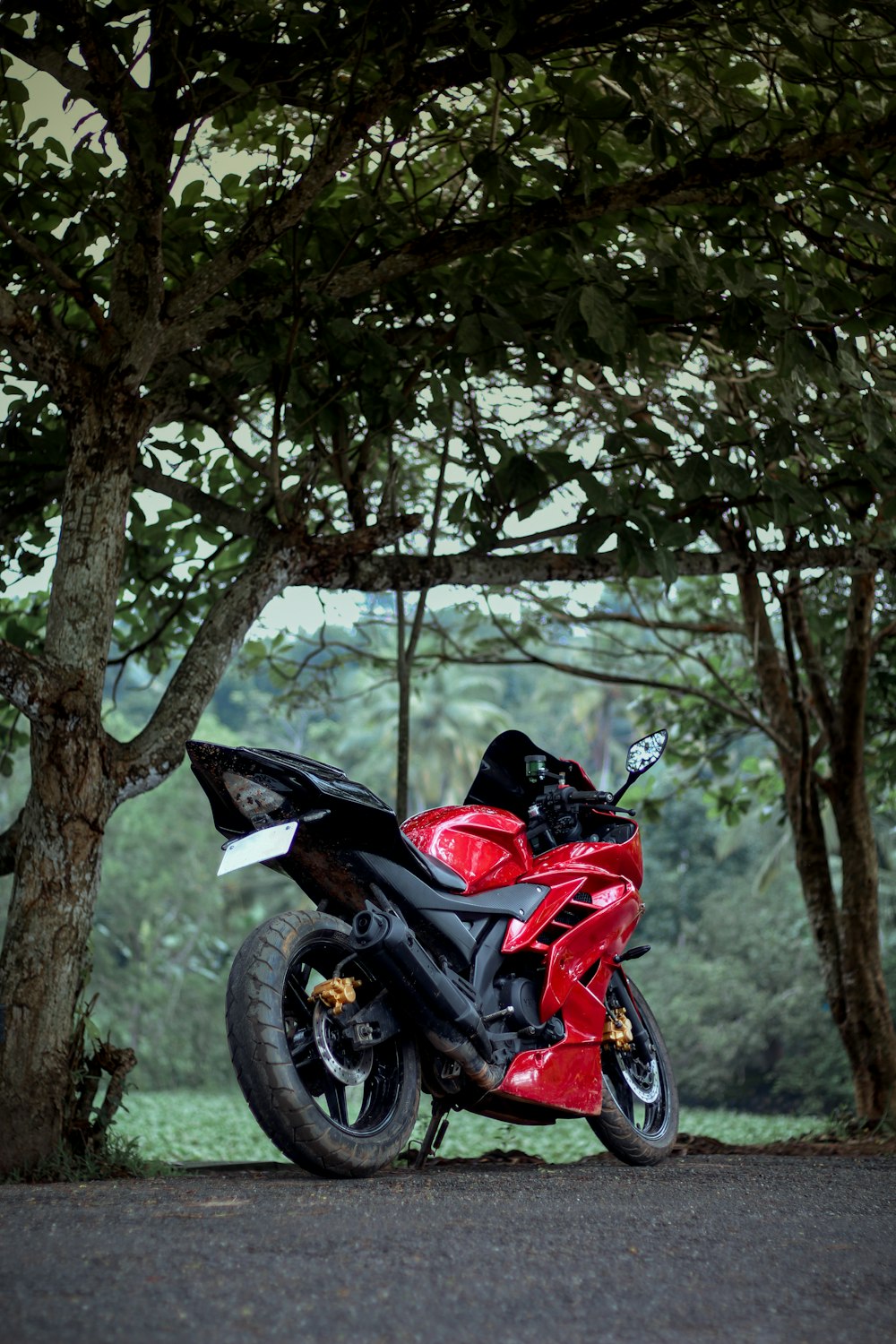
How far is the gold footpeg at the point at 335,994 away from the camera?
11.6 ft

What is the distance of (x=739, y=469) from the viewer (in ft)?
17.6

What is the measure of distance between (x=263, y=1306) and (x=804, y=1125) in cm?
2073

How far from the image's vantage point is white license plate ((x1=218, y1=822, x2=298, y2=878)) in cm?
338

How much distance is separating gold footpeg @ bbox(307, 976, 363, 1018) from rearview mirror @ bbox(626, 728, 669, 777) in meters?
1.40

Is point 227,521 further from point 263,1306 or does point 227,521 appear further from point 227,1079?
point 227,1079

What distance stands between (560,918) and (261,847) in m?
1.32

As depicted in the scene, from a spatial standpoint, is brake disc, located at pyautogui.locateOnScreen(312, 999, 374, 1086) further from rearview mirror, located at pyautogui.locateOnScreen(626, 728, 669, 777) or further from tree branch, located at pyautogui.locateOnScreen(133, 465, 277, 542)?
tree branch, located at pyautogui.locateOnScreen(133, 465, 277, 542)

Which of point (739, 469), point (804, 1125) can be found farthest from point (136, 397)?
point (804, 1125)

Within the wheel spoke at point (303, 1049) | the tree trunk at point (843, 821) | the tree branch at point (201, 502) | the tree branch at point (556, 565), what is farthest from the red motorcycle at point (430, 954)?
the tree trunk at point (843, 821)

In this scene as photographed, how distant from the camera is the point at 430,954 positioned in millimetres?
3859

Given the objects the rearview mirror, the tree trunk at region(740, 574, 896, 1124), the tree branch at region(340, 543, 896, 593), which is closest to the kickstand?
the rearview mirror

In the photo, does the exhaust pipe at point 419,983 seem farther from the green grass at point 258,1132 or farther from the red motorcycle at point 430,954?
the green grass at point 258,1132

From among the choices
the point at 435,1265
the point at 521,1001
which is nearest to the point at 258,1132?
the point at 521,1001

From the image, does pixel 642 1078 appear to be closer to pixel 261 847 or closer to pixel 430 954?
pixel 430 954
